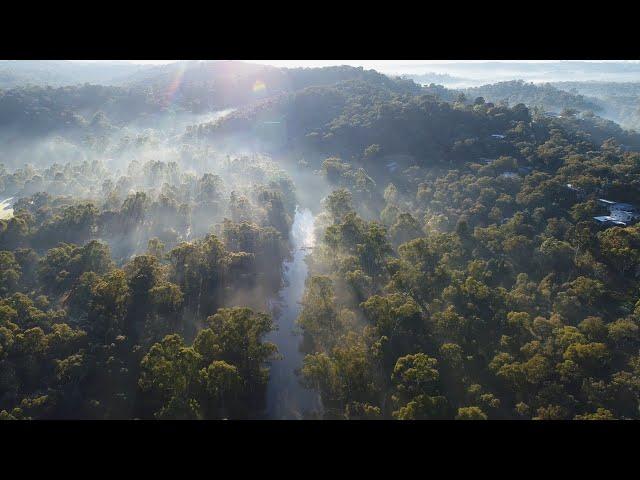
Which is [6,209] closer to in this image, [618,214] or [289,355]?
[289,355]

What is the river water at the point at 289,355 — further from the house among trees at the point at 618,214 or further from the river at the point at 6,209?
the river at the point at 6,209

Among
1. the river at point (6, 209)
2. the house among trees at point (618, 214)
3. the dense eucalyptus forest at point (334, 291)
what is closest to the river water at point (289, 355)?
the dense eucalyptus forest at point (334, 291)

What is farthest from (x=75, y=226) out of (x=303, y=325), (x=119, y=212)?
(x=303, y=325)

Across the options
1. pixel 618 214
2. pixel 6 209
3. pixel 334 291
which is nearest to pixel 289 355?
pixel 334 291

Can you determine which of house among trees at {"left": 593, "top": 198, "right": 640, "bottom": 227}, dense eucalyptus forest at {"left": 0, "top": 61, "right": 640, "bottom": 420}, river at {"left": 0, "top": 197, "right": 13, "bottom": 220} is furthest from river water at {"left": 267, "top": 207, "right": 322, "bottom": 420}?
river at {"left": 0, "top": 197, "right": 13, "bottom": 220}

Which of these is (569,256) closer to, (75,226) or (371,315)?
(371,315)

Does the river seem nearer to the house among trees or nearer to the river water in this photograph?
the river water
